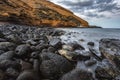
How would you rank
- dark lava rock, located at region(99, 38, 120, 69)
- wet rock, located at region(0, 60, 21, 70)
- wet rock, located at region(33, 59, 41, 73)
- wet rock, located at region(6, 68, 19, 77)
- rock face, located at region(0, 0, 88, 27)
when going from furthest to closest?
1. rock face, located at region(0, 0, 88, 27)
2. dark lava rock, located at region(99, 38, 120, 69)
3. wet rock, located at region(33, 59, 41, 73)
4. wet rock, located at region(0, 60, 21, 70)
5. wet rock, located at region(6, 68, 19, 77)

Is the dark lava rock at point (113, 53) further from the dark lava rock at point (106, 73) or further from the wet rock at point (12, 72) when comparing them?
the wet rock at point (12, 72)

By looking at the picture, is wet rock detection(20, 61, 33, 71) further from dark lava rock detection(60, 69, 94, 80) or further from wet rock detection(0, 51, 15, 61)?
dark lava rock detection(60, 69, 94, 80)

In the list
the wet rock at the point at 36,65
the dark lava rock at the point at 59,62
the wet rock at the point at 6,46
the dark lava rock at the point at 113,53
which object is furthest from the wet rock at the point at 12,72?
the dark lava rock at the point at 113,53

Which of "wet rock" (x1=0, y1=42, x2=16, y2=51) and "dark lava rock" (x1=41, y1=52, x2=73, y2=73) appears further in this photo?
"wet rock" (x1=0, y1=42, x2=16, y2=51)

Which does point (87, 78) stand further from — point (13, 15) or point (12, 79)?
point (13, 15)

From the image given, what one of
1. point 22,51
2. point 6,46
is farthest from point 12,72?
point 6,46

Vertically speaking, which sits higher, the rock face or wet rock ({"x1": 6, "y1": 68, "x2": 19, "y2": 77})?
wet rock ({"x1": 6, "y1": 68, "x2": 19, "y2": 77})

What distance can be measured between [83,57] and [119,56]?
1578 millimetres

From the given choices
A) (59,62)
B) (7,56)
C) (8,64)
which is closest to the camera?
(8,64)

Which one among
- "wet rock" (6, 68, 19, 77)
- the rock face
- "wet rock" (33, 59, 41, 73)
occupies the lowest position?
the rock face

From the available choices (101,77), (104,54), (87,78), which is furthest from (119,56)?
(87,78)

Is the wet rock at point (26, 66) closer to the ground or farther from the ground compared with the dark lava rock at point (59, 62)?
closer to the ground

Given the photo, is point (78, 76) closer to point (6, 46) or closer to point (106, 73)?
point (106, 73)

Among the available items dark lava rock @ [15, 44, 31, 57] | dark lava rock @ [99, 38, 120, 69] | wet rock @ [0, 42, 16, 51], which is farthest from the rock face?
dark lava rock @ [99, 38, 120, 69]
